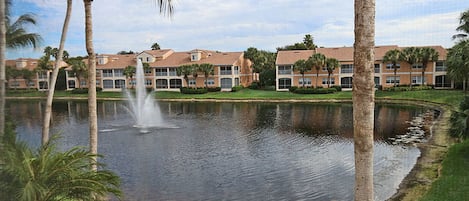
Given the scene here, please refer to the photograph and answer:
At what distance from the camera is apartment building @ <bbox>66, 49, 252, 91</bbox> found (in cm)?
5877

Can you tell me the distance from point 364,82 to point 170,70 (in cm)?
5696

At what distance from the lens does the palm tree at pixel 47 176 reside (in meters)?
4.73

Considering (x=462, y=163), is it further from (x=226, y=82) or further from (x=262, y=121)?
(x=226, y=82)

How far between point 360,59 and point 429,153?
44.9ft

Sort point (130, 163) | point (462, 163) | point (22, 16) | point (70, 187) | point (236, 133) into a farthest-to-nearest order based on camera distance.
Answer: point (236, 133), point (130, 163), point (462, 163), point (70, 187), point (22, 16)

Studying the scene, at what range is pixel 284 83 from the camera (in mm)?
56094

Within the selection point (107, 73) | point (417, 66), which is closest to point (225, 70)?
point (107, 73)

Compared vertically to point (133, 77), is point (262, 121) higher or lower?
lower

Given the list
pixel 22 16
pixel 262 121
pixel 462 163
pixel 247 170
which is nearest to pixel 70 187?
pixel 22 16

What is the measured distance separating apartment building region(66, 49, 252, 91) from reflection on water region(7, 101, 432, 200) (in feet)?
96.4

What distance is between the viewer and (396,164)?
15.9 meters

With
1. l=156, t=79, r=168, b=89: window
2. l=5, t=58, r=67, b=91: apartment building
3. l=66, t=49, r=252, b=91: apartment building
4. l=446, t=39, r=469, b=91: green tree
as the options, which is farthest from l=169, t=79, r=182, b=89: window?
l=5, t=58, r=67, b=91: apartment building

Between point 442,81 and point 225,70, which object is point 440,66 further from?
point 225,70

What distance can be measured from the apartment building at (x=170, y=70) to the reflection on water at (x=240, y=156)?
29385 millimetres
